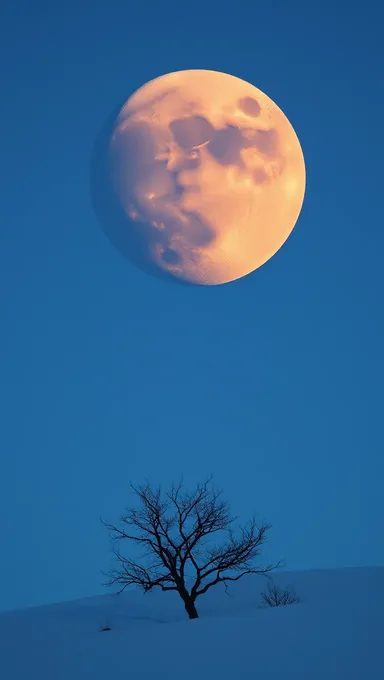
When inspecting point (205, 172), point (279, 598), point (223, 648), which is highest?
point (205, 172)

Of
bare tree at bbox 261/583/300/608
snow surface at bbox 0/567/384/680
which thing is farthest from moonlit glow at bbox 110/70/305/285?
bare tree at bbox 261/583/300/608

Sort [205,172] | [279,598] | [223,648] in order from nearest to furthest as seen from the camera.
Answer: [223,648] < [205,172] < [279,598]

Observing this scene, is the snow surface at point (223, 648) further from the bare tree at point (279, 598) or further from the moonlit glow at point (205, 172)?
the moonlit glow at point (205, 172)

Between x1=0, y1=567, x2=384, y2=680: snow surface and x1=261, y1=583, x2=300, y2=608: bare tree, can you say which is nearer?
x1=0, y1=567, x2=384, y2=680: snow surface

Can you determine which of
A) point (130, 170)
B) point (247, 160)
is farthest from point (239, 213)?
point (130, 170)

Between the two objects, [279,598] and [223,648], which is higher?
[279,598]

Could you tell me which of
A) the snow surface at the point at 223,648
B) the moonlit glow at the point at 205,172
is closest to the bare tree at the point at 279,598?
the snow surface at the point at 223,648

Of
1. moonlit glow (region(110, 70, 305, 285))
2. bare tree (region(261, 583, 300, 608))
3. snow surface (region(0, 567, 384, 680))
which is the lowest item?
snow surface (region(0, 567, 384, 680))

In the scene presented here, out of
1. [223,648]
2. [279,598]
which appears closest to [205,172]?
[223,648]

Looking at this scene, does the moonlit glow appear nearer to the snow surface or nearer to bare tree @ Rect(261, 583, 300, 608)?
the snow surface

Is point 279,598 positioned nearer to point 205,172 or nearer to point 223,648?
point 223,648

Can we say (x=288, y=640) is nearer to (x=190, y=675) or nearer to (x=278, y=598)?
(x=190, y=675)

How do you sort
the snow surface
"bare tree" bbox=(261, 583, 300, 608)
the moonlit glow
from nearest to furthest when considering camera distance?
the snow surface → the moonlit glow → "bare tree" bbox=(261, 583, 300, 608)

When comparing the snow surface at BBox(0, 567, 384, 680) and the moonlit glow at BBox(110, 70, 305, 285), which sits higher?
the moonlit glow at BBox(110, 70, 305, 285)
